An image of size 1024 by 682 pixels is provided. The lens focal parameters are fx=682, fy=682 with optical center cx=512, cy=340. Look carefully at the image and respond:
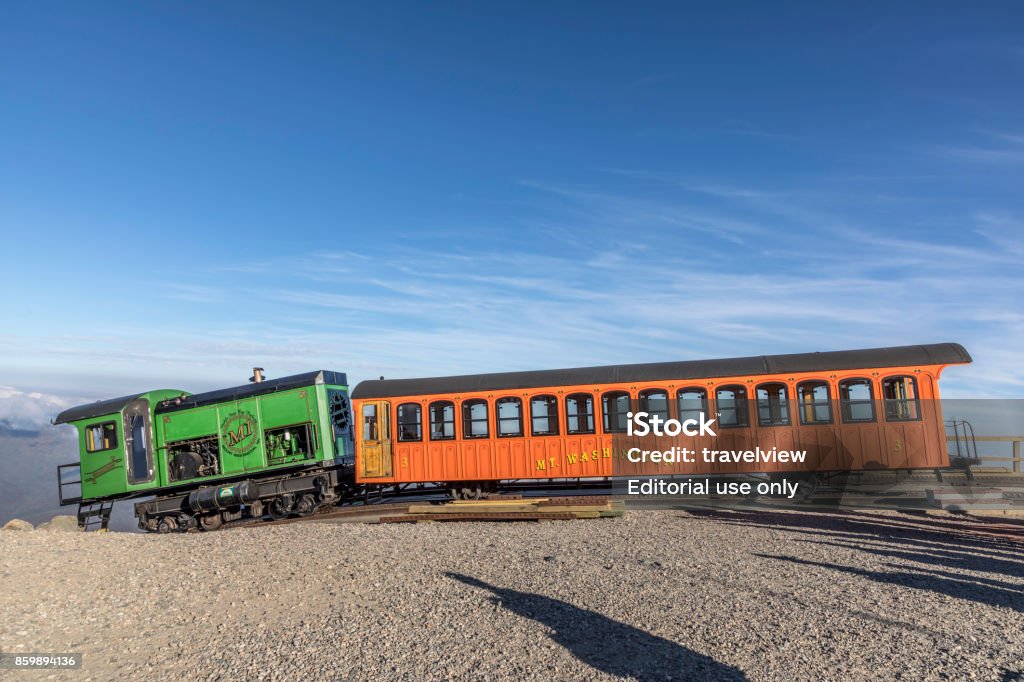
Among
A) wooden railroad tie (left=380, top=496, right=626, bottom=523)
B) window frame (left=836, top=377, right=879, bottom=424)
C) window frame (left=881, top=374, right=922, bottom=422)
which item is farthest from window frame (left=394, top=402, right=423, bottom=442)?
window frame (left=881, top=374, right=922, bottom=422)

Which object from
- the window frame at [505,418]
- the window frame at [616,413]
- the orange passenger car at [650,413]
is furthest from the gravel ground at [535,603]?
the window frame at [505,418]

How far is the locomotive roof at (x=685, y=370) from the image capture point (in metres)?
14.9

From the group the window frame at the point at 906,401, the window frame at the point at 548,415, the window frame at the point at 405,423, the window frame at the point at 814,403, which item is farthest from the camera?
the window frame at the point at 405,423

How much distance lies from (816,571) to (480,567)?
471cm

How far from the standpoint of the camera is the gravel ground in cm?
654

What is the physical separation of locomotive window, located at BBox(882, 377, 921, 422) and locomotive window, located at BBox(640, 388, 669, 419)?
4.66m

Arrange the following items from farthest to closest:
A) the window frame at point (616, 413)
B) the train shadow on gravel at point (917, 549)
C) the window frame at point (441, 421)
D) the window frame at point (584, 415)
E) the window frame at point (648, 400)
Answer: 1. the window frame at point (441, 421)
2. the window frame at point (584, 415)
3. the window frame at point (616, 413)
4. the window frame at point (648, 400)
5. the train shadow on gravel at point (917, 549)

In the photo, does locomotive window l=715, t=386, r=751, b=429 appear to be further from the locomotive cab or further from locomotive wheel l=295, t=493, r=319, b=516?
the locomotive cab

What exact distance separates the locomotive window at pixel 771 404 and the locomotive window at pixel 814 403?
0.36 meters

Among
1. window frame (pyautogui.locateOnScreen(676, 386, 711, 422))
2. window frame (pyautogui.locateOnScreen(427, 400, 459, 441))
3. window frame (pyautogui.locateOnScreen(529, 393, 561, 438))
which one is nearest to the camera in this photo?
window frame (pyautogui.locateOnScreen(676, 386, 711, 422))

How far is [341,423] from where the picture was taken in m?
17.8

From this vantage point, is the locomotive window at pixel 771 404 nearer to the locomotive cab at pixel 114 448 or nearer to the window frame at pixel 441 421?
the window frame at pixel 441 421

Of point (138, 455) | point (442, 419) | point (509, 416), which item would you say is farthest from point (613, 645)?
point (138, 455)

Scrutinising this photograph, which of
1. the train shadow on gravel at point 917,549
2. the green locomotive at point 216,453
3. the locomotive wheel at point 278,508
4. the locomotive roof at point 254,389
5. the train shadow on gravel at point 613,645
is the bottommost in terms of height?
the train shadow on gravel at point 917,549
